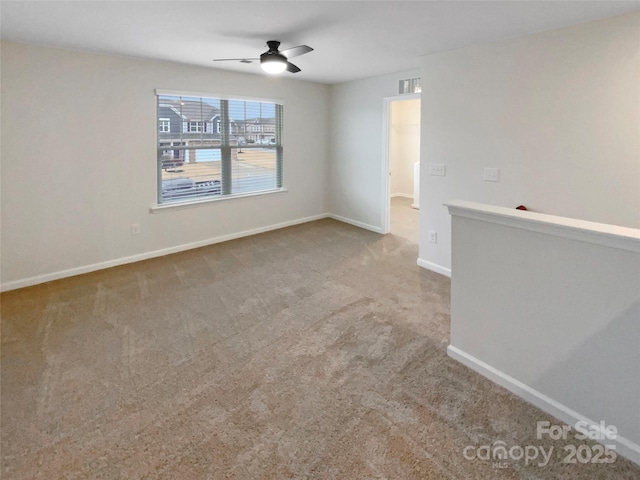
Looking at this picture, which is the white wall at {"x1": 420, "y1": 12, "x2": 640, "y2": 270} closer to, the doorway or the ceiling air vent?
the ceiling air vent

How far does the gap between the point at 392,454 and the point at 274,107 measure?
17.0ft

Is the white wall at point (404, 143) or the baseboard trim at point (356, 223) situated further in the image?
the white wall at point (404, 143)

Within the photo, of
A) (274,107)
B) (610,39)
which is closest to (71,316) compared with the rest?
(274,107)

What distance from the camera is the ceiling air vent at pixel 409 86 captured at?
4.80m

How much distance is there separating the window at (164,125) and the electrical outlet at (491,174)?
3.82 meters

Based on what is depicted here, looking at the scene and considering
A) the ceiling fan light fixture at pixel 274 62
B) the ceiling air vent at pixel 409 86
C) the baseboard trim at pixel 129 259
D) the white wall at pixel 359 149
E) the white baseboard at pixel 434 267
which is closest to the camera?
the ceiling fan light fixture at pixel 274 62

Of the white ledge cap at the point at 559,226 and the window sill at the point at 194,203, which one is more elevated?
the window sill at the point at 194,203

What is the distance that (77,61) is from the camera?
3818mm

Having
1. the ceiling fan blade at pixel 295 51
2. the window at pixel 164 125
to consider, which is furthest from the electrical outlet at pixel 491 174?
the window at pixel 164 125

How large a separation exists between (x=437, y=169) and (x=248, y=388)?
3.05 metres

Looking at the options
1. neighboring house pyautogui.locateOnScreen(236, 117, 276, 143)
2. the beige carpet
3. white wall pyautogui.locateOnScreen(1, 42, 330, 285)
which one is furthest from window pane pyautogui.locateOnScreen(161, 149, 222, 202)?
the beige carpet

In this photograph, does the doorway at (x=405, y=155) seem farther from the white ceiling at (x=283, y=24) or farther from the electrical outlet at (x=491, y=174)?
the white ceiling at (x=283, y=24)

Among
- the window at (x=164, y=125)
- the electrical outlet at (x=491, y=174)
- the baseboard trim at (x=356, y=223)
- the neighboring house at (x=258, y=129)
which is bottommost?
the baseboard trim at (x=356, y=223)

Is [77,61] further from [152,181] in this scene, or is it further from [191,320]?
[191,320]
